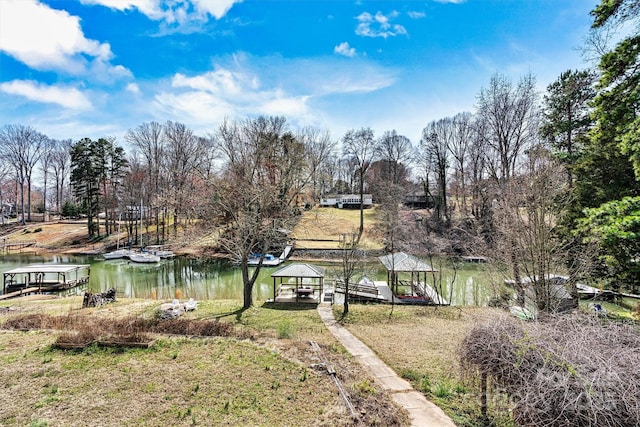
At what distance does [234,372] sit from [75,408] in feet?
10.3

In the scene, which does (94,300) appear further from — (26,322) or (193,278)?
(193,278)

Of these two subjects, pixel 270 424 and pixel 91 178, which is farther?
pixel 91 178

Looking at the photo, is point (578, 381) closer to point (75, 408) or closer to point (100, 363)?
point (75, 408)

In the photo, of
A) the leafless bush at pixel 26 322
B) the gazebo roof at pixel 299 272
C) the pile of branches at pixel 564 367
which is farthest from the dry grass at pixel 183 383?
the gazebo roof at pixel 299 272

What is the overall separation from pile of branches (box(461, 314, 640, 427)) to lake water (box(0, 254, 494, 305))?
12781 millimetres

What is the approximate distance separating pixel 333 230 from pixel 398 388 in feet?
117

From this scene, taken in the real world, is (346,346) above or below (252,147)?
below

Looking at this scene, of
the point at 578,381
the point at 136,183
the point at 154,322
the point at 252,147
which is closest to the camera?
the point at 578,381

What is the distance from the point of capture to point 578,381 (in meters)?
4.12

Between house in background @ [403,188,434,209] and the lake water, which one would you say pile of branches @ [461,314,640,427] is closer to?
the lake water

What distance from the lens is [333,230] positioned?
4353 centimetres

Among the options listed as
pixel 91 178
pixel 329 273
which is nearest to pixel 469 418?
pixel 329 273

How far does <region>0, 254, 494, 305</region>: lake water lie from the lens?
71.3ft

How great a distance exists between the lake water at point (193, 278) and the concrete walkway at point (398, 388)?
960 centimetres
